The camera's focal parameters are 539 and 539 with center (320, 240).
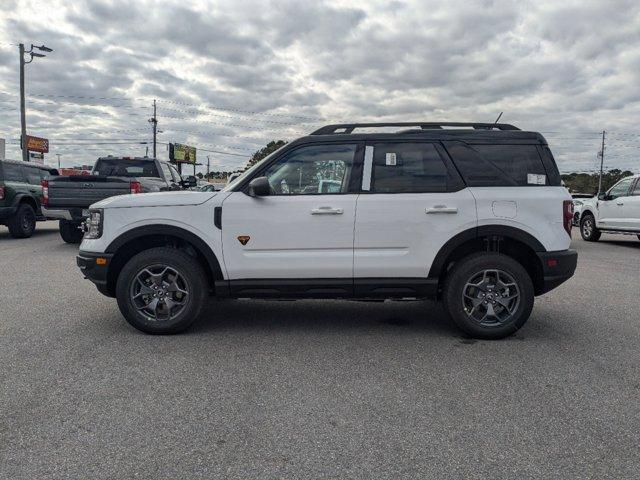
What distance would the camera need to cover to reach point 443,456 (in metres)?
2.78

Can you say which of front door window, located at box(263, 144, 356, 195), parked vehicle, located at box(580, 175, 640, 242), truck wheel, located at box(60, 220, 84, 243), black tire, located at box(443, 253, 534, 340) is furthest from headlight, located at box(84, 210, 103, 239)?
parked vehicle, located at box(580, 175, 640, 242)

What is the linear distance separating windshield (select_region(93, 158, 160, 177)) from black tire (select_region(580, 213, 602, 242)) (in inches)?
457

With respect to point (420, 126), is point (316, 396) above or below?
below

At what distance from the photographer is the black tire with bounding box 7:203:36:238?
1282 cm

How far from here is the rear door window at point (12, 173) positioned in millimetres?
12477

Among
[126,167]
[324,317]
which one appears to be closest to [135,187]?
[126,167]

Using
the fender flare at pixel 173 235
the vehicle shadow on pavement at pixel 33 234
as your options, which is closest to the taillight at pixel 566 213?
the fender flare at pixel 173 235

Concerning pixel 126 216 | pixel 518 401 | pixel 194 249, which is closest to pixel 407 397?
pixel 518 401

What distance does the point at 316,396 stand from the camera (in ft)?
11.6

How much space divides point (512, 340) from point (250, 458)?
118 inches

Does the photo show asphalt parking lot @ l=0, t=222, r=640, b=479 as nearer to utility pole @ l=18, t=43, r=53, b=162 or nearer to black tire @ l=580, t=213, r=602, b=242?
black tire @ l=580, t=213, r=602, b=242

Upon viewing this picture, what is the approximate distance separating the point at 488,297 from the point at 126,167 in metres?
10.4

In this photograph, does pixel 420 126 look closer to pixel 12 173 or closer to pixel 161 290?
pixel 161 290

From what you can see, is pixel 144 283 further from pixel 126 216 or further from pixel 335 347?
pixel 335 347
